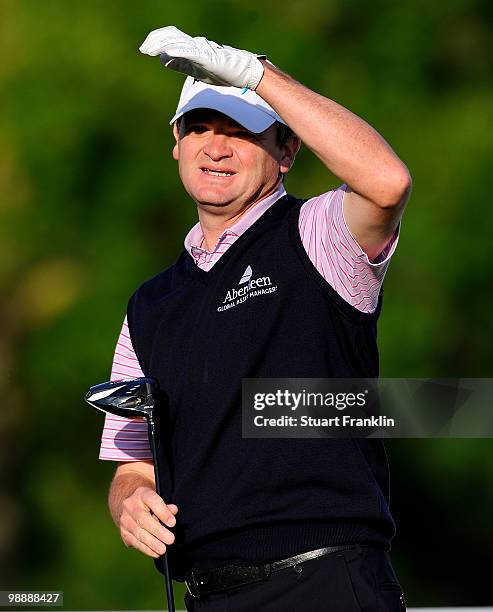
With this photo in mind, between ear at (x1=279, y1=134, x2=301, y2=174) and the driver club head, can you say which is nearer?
the driver club head

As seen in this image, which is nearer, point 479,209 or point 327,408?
point 327,408

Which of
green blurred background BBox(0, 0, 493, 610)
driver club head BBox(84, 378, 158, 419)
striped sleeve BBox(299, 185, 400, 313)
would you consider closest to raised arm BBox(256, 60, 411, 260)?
striped sleeve BBox(299, 185, 400, 313)

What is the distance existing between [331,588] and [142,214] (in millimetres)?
5359

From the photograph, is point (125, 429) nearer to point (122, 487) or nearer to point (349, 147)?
point (122, 487)

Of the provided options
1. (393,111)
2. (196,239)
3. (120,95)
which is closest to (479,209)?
(393,111)

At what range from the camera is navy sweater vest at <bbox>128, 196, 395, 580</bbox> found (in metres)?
2.97

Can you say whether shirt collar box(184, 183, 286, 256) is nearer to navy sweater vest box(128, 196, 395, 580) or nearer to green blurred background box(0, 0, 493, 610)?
navy sweater vest box(128, 196, 395, 580)

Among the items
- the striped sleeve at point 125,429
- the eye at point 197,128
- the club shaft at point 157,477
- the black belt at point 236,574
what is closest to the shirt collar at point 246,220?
the eye at point 197,128

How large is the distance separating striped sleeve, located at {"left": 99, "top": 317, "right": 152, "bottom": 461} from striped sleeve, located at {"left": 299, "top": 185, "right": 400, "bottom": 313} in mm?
677

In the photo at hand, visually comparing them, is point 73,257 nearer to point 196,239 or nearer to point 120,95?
point 120,95

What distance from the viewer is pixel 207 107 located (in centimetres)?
333

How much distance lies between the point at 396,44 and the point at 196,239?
5028mm

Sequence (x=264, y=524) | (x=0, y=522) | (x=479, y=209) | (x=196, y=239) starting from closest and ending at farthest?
(x=264, y=524) → (x=196, y=239) → (x=479, y=209) → (x=0, y=522)

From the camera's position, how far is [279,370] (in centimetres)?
303
